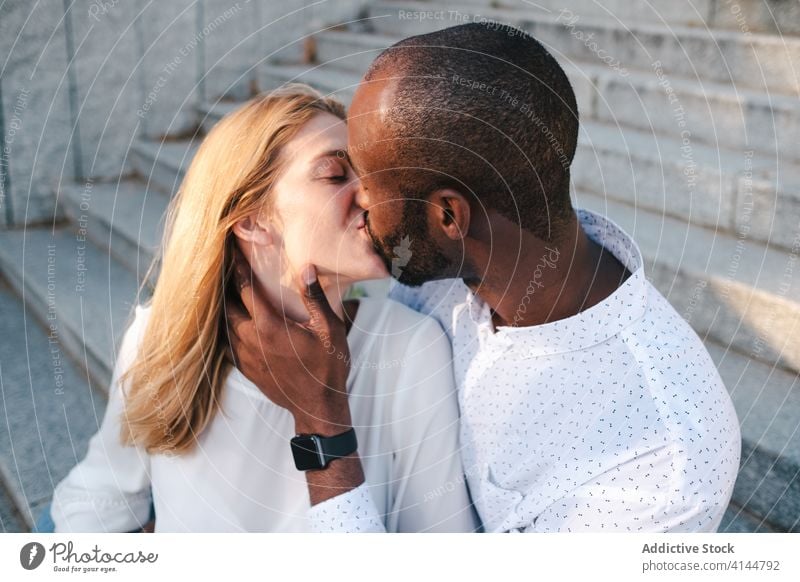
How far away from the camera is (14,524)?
2.71 meters

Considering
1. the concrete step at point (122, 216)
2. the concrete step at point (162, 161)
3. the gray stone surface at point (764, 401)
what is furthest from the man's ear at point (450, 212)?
the concrete step at point (162, 161)

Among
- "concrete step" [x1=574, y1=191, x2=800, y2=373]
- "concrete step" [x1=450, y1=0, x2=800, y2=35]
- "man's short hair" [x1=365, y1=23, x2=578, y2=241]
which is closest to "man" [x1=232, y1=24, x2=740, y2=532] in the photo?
"man's short hair" [x1=365, y1=23, x2=578, y2=241]

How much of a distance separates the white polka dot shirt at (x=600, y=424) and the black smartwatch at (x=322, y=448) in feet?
0.29

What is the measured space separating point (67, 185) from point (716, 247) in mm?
3555

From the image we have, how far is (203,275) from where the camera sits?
1936 millimetres

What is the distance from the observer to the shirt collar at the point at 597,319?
162 cm

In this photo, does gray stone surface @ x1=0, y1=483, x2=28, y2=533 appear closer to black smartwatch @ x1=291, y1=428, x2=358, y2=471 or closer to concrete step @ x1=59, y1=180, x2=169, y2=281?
concrete step @ x1=59, y1=180, x2=169, y2=281

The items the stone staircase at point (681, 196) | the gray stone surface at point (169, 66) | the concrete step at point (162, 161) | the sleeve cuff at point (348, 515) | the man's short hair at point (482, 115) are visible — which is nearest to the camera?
the man's short hair at point (482, 115)

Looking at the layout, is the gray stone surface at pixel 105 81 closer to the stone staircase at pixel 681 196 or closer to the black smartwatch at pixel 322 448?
the stone staircase at pixel 681 196

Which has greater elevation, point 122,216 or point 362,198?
A: point 362,198

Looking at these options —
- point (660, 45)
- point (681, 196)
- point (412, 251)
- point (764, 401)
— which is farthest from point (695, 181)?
point (412, 251)

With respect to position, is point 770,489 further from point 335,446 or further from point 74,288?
point 74,288

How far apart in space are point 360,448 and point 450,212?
2.27 feet
